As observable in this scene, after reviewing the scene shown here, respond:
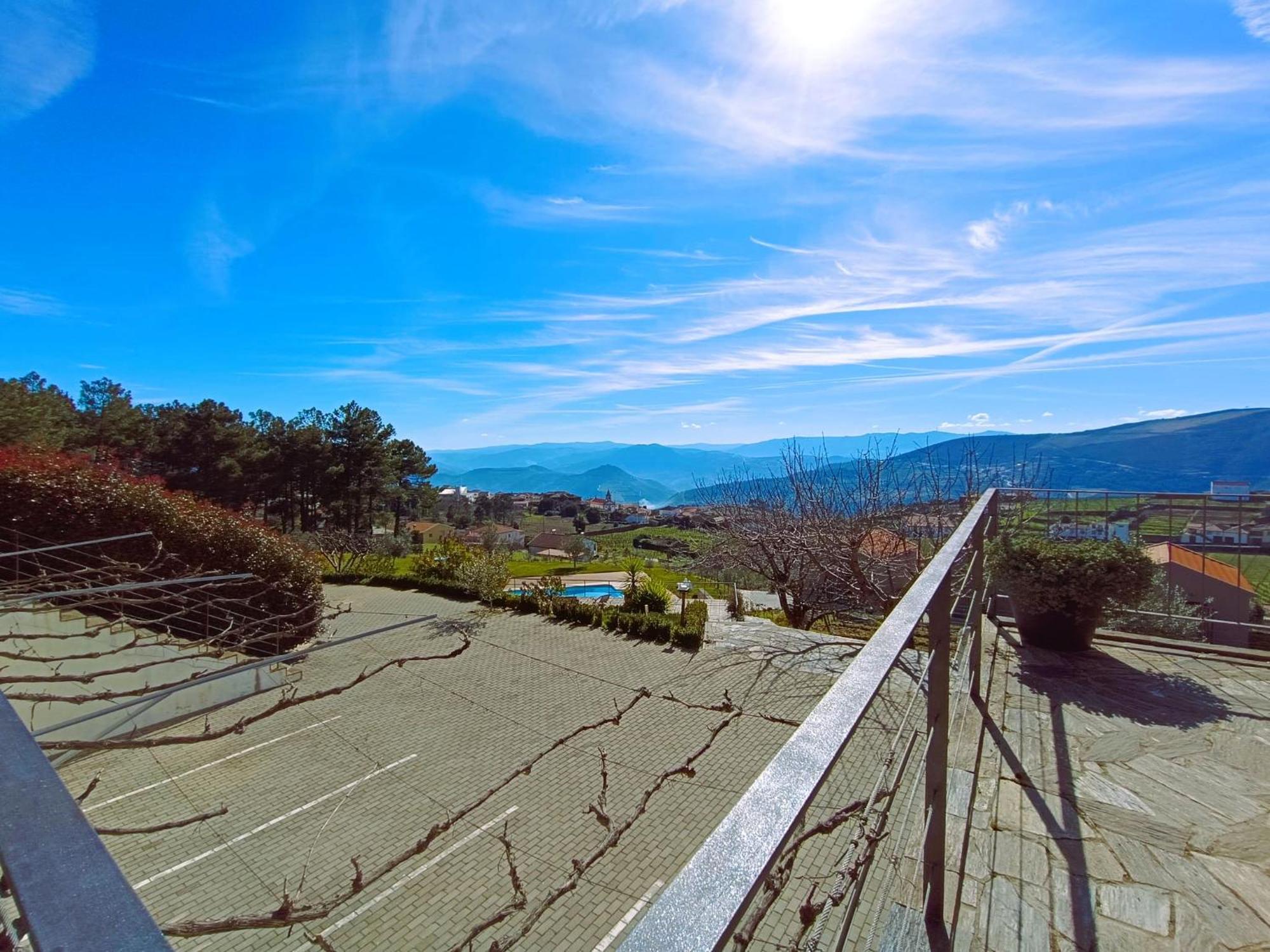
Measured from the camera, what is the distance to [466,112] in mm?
9117

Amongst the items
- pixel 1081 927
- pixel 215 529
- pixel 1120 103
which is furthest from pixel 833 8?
pixel 215 529

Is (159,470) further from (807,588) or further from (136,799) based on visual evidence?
(807,588)

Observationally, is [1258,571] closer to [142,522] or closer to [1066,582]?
[1066,582]

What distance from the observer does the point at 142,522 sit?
30.7ft

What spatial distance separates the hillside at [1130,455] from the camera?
7039mm

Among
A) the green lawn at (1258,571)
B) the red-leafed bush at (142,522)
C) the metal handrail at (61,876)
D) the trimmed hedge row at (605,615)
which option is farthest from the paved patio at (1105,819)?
the red-leafed bush at (142,522)

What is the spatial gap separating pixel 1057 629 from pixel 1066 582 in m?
0.35

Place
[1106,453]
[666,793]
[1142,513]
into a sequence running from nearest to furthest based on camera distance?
[1142,513] → [666,793] → [1106,453]

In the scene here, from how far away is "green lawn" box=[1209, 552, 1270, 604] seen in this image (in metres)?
3.82

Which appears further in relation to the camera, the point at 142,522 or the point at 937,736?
the point at 142,522

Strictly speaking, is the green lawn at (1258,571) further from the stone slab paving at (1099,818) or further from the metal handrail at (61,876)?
the metal handrail at (61,876)

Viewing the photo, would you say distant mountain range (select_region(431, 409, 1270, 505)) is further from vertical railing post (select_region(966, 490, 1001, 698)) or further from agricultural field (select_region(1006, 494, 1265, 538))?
vertical railing post (select_region(966, 490, 1001, 698))

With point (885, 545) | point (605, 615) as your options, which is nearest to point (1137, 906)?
point (885, 545)

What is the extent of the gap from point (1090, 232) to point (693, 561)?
7.66m
